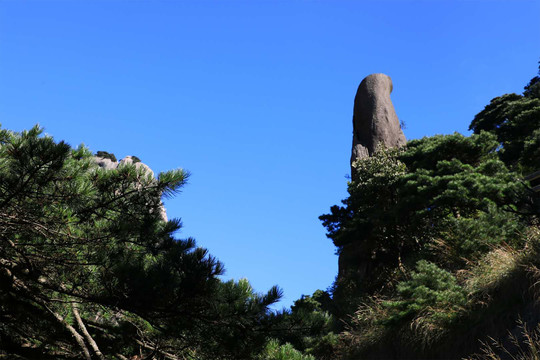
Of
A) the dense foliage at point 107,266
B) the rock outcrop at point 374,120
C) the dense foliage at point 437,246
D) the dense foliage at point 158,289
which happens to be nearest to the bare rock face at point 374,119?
the rock outcrop at point 374,120

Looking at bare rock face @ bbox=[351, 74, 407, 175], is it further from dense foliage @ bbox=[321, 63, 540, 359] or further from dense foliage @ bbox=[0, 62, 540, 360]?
dense foliage @ bbox=[0, 62, 540, 360]

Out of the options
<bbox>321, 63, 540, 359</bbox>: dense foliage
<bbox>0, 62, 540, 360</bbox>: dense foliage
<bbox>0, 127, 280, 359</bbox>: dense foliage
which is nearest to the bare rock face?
<bbox>321, 63, 540, 359</bbox>: dense foliage

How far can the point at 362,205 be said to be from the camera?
14.3m

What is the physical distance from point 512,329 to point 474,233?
284 centimetres

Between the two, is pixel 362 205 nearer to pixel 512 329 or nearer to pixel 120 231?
pixel 512 329

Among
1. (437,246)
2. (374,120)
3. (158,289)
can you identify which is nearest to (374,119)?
(374,120)

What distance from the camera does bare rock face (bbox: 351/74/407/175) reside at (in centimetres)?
1869

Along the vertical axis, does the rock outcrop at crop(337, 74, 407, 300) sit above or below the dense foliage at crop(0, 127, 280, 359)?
above

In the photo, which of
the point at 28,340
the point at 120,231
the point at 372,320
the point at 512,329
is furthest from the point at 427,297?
the point at 28,340

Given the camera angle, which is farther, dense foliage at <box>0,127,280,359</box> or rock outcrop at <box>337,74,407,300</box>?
rock outcrop at <box>337,74,407,300</box>

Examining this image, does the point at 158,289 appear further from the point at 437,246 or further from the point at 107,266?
the point at 437,246

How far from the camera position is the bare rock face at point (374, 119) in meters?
18.7

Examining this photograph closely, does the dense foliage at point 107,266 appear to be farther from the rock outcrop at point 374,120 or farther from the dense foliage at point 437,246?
the rock outcrop at point 374,120

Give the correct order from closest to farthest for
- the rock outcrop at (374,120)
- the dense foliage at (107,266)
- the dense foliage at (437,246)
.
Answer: the dense foliage at (107,266), the dense foliage at (437,246), the rock outcrop at (374,120)
